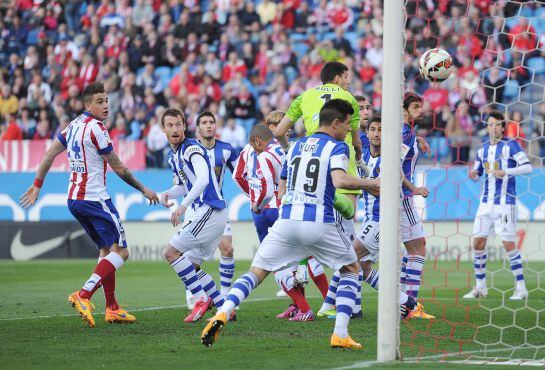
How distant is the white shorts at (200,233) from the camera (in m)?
10.1

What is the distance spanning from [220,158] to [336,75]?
1.63 meters

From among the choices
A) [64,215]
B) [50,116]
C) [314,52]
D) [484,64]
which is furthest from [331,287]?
[50,116]

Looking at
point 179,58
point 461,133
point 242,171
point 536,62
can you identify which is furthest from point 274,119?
point 179,58

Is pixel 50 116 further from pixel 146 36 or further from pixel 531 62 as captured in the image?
pixel 531 62

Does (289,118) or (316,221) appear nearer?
(316,221)

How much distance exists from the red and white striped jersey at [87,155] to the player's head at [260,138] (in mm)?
1870

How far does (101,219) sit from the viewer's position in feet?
32.6

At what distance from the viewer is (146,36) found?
1038 inches

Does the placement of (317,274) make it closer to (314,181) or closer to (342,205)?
(342,205)

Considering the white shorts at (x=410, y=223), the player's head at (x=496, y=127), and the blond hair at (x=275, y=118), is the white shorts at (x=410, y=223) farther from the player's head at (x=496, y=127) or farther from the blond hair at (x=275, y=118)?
the player's head at (x=496, y=127)

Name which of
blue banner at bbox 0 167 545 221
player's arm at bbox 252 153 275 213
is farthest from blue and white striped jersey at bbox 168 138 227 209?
blue banner at bbox 0 167 545 221

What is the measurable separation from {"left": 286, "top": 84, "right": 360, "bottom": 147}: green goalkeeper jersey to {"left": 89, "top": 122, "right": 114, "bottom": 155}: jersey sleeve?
1840 mm

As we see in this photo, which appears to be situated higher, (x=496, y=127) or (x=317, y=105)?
(x=496, y=127)

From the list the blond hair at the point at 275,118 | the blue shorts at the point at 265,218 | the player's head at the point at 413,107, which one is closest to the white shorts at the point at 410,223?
the player's head at the point at 413,107
